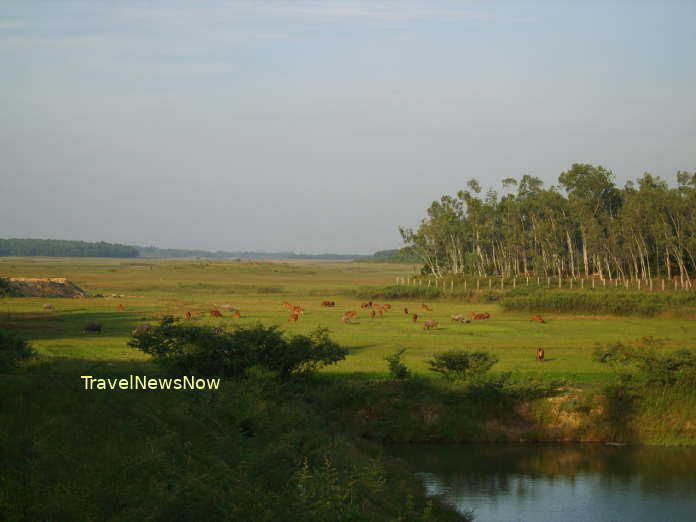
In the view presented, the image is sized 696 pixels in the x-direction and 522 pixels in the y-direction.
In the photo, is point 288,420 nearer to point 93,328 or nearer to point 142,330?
point 142,330

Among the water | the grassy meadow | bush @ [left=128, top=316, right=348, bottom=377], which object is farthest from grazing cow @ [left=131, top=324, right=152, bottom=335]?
the water

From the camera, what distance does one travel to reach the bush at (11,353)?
20.8 metres

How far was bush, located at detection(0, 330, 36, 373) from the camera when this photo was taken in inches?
818

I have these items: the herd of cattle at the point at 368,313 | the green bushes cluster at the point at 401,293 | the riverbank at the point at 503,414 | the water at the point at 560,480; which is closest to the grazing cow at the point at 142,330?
the herd of cattle at the point at 368,313

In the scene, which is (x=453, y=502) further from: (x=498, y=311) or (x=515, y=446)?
(x=498, y=311)

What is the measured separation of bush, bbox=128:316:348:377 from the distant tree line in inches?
2289

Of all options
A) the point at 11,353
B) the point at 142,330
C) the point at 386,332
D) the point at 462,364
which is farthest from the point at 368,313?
the point at 11,353

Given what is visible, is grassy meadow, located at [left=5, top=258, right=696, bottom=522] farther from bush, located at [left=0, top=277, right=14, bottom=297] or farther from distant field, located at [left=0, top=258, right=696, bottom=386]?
bush, located at [left=0, top=277, right=14, bottom=297]

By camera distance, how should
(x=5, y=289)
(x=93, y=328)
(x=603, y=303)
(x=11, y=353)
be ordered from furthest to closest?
(x=5, y=289)
(x=603, y=303)
(x=93, y=328)
(x=11, y=353)

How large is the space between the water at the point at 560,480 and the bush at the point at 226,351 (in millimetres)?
4401

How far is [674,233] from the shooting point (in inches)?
3307

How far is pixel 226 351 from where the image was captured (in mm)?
24828

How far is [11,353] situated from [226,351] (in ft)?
21.3

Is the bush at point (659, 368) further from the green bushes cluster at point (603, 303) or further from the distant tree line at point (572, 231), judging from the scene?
the distant tree line at point (572, 231)
